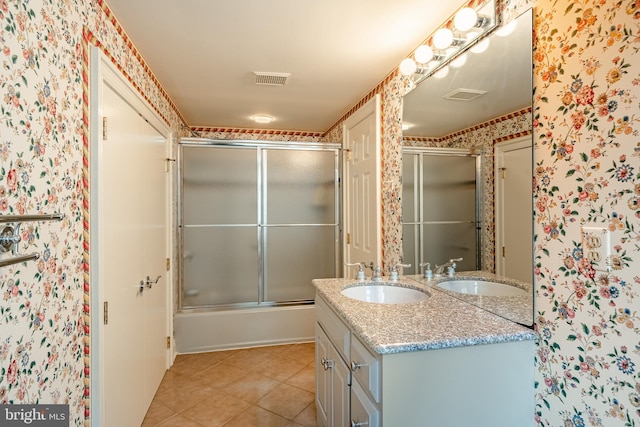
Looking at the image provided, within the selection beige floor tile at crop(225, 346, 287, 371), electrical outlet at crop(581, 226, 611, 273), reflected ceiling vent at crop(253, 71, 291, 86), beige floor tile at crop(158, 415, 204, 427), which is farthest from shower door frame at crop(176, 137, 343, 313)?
electrical outlet at crop(581, 226, 611, 273)

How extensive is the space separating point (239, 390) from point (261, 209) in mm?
1564

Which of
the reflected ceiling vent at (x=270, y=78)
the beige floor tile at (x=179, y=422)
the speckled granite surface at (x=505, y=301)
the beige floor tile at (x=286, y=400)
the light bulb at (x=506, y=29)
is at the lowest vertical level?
the beige floor tile at (x=179, y=422)

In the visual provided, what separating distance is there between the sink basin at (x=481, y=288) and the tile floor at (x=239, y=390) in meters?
1.19

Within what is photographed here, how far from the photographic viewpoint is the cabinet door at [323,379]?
5.34 feet

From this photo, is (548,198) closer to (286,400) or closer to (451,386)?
(451,386)

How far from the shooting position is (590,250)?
94cm

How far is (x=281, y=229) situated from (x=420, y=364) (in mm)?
2296

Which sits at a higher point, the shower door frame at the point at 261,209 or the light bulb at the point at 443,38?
the light bulb at the point at 443,38

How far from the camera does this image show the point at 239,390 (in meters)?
2.31

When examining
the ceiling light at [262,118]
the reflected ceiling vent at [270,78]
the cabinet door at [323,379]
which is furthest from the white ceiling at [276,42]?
the cabinet door at [323,379]

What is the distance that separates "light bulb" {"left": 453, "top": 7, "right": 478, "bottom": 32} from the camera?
4.41ft

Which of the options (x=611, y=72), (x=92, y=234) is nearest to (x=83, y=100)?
(x=92, y=234)

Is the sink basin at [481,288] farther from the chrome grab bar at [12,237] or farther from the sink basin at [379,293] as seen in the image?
the chrome grab bar at [12,237]

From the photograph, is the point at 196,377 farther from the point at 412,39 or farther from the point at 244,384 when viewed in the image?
the point at 412,39
